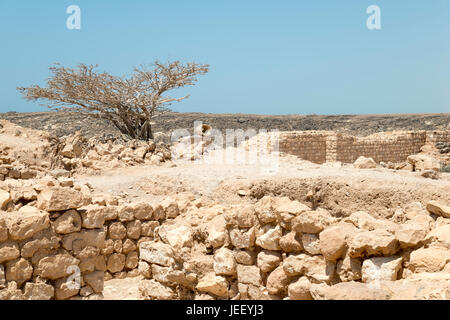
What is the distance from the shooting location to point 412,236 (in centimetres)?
289

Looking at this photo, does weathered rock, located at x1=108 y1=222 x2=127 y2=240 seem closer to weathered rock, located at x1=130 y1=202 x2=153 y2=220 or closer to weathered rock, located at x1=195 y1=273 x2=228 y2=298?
weathered rock, located at x1=130 y1=202 x2=153 y2=220

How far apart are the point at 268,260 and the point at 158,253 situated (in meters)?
1.19

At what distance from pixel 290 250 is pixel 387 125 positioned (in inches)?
1585

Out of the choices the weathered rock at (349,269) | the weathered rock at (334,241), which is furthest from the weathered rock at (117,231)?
the weathered rock at (349,269)

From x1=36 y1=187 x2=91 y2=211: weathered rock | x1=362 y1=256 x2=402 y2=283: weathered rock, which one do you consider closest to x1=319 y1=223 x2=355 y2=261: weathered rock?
x1=362 y1=256 x2=402 y2=283: weathered rock

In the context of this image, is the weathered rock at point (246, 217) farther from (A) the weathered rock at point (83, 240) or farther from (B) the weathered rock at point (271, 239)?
(A) the weathered rock at point (83, 240)

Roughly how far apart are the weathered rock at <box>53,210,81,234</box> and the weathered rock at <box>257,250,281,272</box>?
6.67 feet

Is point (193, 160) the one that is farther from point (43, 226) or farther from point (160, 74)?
point (43, 226)

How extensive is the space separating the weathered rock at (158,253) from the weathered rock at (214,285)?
1.33 feet

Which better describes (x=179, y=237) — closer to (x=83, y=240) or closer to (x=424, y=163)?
(x=83, y=240)

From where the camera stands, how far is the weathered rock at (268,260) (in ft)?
11.9

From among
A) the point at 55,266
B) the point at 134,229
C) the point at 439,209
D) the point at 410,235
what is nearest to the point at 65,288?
the point at 55,266

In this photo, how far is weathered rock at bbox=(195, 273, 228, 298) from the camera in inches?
150
